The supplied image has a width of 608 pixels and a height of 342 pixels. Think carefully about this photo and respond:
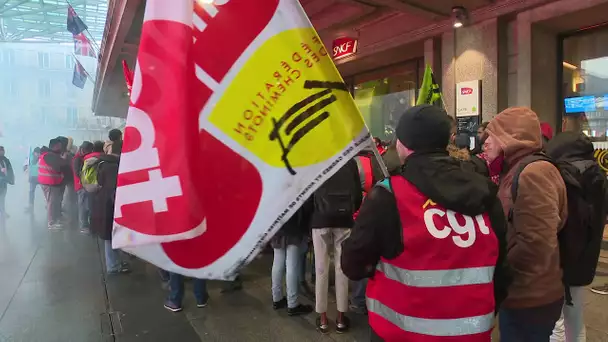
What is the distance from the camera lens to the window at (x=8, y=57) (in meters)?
28.4

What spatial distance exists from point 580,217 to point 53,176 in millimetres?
10789

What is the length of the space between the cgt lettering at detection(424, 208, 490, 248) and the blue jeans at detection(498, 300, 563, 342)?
30.0 inches

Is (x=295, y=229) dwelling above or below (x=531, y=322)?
above

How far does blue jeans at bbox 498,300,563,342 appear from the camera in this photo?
2.15 metres

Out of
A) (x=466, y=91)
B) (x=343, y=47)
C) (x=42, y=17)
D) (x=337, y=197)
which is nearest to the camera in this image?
(x=337, y=197)

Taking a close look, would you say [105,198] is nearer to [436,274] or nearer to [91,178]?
[91,178]

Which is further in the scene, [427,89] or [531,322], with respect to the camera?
[427,89]

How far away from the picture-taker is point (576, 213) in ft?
7.69

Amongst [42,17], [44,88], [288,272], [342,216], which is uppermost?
[42,17]

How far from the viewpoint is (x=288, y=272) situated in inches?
172

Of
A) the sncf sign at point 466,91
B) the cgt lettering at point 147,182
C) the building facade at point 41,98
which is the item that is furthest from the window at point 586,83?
the building facade at point 41,98

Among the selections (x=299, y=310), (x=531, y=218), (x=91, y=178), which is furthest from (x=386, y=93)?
(x=531, y=218)

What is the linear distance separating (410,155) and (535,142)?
90 cm

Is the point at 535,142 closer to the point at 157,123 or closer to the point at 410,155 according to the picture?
the point at 410,155
